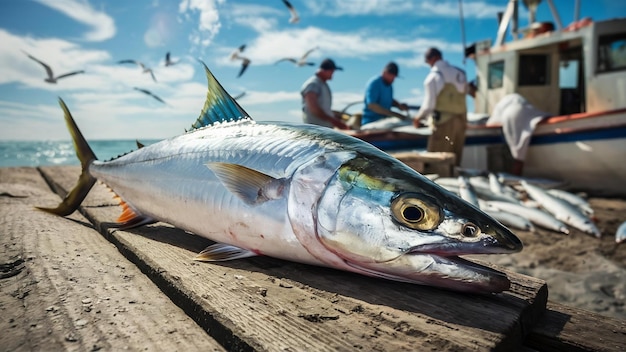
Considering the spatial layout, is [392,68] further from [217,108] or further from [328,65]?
[217,108]

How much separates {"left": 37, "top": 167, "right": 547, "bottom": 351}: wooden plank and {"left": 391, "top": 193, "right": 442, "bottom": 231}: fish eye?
21cm

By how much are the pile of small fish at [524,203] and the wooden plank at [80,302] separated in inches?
157

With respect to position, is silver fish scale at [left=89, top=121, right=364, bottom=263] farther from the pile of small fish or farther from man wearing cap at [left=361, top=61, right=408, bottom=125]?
man wearing cap at [left=361, top=61, right=408, bottom=125]

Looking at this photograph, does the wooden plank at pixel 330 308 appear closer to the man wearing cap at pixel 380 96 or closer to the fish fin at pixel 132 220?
the fish fin at pixel 132 220

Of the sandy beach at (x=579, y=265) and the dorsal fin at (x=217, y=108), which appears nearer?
the dorsal fin at (x=217, y=108)

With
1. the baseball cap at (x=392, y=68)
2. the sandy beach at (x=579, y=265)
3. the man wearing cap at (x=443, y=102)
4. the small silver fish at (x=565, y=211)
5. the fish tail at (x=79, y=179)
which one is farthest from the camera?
the baseball cap at (x=392, y=68)

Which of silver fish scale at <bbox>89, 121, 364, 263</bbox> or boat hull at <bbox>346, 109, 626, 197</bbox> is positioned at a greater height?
silver fish scale at <bbox>89, 121, 364, 263</bbox>

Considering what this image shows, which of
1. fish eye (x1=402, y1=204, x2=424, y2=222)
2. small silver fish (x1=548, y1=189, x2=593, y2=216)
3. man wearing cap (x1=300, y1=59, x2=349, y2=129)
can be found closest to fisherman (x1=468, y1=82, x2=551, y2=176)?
small silver fish (x1=548, y1=189, x2=593, y2=216)

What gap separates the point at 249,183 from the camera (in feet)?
4.61

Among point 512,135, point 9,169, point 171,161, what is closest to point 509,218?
point 512,135

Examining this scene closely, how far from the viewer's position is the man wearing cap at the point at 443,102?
23.7 ft

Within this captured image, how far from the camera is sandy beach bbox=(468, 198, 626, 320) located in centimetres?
334

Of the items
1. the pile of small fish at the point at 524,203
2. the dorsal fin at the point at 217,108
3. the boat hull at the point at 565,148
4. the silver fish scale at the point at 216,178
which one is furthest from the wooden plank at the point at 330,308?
the boat hull at the point at 565,148

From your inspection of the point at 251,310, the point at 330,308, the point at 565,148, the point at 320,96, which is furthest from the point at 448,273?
the point at 565,148
